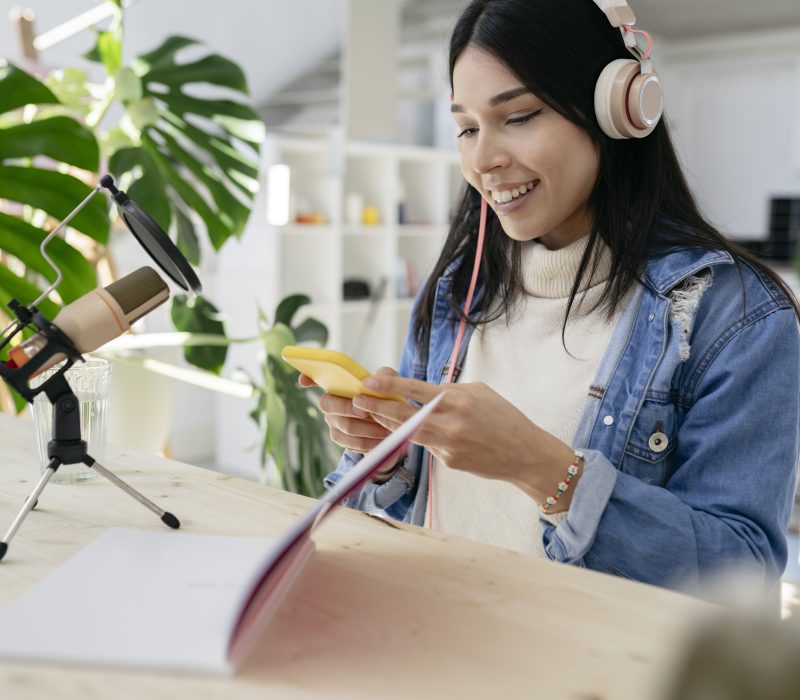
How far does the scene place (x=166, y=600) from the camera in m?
0.64

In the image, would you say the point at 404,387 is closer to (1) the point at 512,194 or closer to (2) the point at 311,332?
(1) the point at 512,194

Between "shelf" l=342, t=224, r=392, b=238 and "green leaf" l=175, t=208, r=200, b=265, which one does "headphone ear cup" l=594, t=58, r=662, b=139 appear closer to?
"green leaf" l=175, t=208, r=200, b=265

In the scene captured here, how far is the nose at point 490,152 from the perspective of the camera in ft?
3.72

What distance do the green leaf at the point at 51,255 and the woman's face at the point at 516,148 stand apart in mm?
748

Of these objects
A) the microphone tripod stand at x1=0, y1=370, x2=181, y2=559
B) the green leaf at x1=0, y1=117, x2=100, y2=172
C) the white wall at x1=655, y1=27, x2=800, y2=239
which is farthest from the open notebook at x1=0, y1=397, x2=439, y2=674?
the white wall at x1=655, y1=27, x2=800, y2=239

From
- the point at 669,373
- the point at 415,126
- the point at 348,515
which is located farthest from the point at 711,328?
the point at 415,126

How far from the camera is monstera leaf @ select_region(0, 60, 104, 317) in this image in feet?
4.92

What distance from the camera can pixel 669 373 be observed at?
1.07 meters

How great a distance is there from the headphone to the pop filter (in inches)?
23.0

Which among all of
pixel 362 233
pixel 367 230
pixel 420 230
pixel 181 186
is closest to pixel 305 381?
pixel 181 186

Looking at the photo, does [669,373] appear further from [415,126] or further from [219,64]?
[415,126]

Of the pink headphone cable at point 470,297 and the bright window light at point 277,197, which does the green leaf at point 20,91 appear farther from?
the bright window light at point 277,197

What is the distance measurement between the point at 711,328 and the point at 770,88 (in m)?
7.14

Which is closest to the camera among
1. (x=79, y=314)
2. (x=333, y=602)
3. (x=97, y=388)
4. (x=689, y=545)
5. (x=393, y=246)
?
(x=333, y=602)
